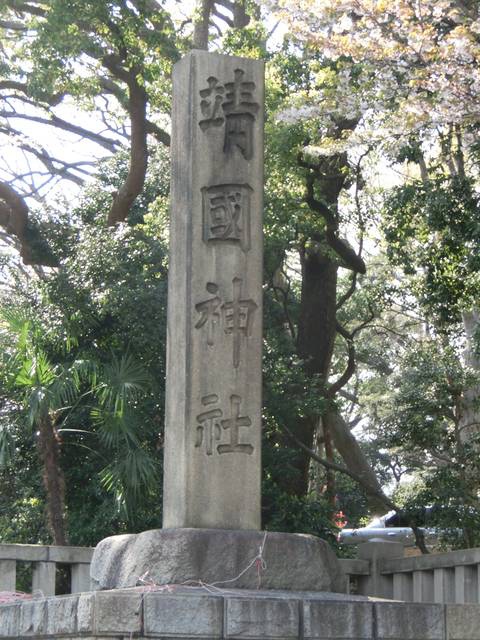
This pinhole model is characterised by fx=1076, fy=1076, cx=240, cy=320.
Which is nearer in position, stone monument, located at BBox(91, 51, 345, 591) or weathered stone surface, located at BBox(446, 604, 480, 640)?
weathered stone surface, located at BBox(446, 604, 480, 640)

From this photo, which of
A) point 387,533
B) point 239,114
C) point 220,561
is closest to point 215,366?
point 220,561

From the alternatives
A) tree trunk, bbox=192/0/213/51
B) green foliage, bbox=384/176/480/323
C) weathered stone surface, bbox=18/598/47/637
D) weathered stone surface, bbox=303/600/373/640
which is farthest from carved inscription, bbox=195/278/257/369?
tree trunk, bbox=192/0/213/51

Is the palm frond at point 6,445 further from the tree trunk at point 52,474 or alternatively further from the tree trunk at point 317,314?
the tree trunk at point 317,314

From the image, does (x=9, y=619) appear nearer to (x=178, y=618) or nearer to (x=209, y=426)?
(x=178, y=618)

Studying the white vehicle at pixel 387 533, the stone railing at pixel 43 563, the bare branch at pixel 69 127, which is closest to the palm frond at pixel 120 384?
the stone railing at pixel 43 563

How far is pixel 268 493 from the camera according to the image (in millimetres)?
13281

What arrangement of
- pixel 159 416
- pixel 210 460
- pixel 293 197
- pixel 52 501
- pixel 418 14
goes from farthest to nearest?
pixel 293 197, pixel 159 416, pixel 52 501, pixel 418 14, pixel 210 460

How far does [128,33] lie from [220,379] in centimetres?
889

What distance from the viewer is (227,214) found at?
21.9 feet

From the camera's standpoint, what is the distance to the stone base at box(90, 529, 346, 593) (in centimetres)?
577

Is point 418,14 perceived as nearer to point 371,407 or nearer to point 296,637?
point 296,637

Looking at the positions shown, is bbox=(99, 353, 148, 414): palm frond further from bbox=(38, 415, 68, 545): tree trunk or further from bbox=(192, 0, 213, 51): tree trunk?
bbox=(192, 0, 213, 51): tree trunk

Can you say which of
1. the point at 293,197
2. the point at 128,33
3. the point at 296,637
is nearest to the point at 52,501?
the point at 293,197

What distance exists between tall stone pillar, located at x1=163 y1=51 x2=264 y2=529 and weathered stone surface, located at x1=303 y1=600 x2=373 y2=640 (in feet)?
3.56
